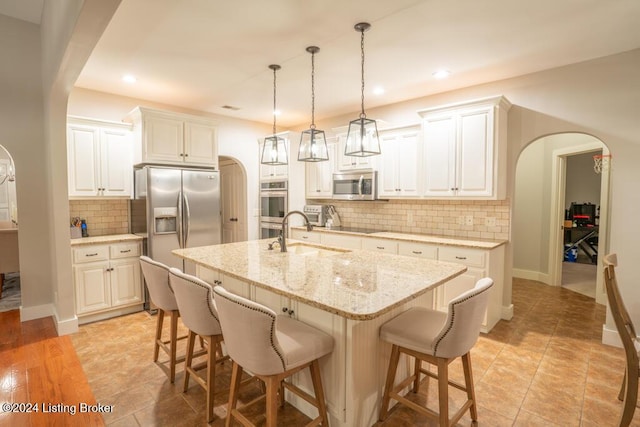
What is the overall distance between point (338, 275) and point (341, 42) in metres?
2.02

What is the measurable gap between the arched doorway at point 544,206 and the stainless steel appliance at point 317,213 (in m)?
2.80

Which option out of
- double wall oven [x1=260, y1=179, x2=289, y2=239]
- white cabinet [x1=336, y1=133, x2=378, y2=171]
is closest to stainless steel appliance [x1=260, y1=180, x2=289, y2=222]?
double wall oven [x1=260, y1=179, x2=289, y2=239]

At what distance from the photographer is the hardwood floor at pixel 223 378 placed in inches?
85.0

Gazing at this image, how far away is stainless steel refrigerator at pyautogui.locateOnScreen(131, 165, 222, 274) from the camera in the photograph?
401cm

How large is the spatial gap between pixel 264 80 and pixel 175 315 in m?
2.68

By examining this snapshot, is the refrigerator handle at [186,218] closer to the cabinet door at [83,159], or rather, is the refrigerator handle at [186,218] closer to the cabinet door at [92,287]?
the cabinet door at [92,287]

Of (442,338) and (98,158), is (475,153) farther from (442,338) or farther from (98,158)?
(98,158)

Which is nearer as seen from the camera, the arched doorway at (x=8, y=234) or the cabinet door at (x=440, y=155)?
the cabinet door at (x=440, y=155)

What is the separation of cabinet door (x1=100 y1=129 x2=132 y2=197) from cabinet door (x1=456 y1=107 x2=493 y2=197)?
409cm

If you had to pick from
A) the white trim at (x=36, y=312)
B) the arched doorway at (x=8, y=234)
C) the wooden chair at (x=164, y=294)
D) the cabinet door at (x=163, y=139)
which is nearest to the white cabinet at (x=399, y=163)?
the cabinet door at (x=163, y=139)

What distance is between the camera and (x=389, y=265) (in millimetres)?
2430

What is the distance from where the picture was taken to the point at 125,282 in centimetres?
402

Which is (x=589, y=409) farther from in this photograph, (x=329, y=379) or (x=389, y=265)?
(x=329, y=379)

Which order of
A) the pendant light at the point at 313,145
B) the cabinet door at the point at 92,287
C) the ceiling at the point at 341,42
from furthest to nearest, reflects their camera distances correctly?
the cabinet door at the point at 92,287
the pendant light at the point at 313,145
the ceiling at the point at 341,42
